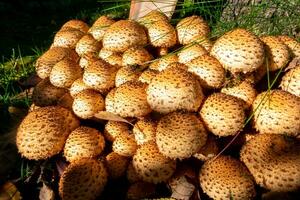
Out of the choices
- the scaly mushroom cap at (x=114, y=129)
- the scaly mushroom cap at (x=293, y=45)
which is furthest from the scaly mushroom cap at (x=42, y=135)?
the scaly mushroom cap at (x=293, y=45)

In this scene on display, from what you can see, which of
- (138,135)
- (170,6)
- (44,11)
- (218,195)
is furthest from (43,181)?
(44,11)

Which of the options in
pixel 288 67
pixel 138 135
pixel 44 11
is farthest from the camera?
pixel 44 11

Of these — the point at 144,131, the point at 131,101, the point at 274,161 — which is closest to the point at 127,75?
the point at 131,101

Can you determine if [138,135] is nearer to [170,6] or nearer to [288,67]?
[288,67]

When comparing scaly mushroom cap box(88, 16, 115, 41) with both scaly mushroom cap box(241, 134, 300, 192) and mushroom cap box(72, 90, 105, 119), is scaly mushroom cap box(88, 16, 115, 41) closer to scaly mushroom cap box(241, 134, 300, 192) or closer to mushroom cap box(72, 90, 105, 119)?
mushroom cap box(72, 90, 105, 119)

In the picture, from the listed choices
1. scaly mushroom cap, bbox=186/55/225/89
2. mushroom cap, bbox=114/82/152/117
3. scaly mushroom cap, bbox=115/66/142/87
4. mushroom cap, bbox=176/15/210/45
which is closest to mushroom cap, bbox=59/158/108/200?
mushroom cap, bbox=114/82/152/117

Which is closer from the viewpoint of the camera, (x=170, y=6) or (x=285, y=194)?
(x=285, y=194)

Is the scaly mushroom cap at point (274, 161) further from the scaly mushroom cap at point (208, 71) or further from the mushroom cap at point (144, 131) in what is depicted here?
the mushroom cap at point (144, 131)

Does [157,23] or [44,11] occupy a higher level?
[157,23]
